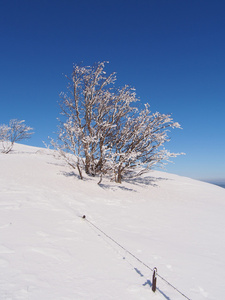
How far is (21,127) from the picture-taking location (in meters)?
26.4

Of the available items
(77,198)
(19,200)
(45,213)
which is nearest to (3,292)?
(45,213)

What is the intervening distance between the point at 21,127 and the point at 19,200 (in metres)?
22.2

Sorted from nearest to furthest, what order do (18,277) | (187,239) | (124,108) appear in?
(18,277), (187,239), (124,108)

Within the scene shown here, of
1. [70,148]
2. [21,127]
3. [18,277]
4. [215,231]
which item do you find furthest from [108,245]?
[21,127]

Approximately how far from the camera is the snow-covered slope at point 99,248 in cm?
291

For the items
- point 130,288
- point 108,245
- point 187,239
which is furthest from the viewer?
point 187,239

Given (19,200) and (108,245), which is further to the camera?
(19,200)

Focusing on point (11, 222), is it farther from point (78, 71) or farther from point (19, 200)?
point (78, 71)

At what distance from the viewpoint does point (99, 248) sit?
14.3ft

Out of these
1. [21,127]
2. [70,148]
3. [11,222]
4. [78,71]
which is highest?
[78,71]

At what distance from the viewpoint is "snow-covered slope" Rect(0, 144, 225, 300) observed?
2906 millimetres

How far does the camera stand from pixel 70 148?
12.4 metres

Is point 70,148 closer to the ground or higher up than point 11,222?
higher up

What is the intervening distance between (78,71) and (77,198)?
9.90 meters
